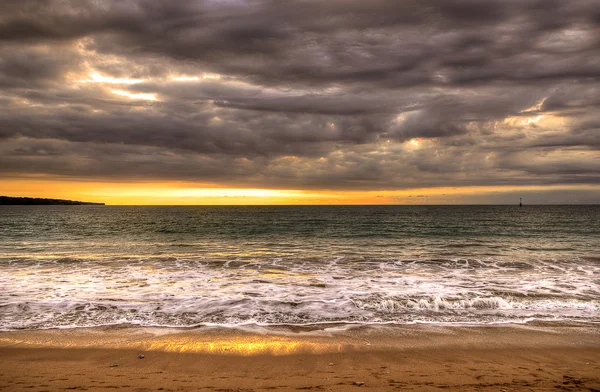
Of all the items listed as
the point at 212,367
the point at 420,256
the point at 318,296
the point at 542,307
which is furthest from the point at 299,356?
the point at 420,256

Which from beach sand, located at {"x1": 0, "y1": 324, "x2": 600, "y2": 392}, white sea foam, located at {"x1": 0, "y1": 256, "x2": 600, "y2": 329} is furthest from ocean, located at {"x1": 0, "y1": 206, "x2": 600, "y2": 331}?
beach sand, located at {"x1": 0, "y1": 324, "x2": 600, "y2": 392}

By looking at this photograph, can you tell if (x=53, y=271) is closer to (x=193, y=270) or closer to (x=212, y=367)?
(x=193, y=270)

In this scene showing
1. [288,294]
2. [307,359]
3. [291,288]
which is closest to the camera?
[307,359]

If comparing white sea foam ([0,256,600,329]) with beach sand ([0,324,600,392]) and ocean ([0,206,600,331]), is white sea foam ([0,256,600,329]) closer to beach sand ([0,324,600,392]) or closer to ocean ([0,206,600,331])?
ocean ([0,206,600,331])

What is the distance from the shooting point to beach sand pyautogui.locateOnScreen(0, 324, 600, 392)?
263 inches

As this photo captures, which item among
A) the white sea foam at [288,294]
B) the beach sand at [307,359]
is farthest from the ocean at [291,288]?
the beach sand at [307,359]

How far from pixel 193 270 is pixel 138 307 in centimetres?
784

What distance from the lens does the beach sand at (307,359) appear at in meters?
6.67

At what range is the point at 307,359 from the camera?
26.0 ft

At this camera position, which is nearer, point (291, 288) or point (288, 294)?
point (288, 294)

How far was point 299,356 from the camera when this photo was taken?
8094 millimetres

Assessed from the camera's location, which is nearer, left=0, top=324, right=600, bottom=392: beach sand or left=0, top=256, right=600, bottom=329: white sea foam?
left=0, top=324, right=600, bottom=392: beach sand

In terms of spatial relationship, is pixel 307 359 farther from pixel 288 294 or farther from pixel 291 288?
pixel 291 288

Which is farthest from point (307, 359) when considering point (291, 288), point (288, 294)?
point (291, 288)
